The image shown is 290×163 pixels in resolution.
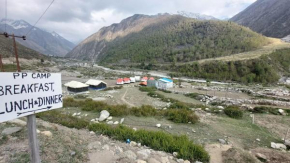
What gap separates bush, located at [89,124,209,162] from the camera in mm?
5486

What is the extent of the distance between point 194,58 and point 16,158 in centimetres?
7968

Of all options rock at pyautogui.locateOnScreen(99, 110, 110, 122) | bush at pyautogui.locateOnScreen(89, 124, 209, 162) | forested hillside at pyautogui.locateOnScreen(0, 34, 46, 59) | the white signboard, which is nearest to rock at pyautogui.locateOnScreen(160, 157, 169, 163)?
bush at pyautogui.locateOnScreen(89, 124, 209, 162)

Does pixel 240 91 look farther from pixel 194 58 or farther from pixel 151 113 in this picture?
pixel 194 58

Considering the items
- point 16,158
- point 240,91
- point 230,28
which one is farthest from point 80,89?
point 230,28

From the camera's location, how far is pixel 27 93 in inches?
96.7

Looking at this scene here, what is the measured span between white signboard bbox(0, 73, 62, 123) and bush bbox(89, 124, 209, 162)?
13.6 ft

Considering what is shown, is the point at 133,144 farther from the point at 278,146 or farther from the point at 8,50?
the point at 8,50

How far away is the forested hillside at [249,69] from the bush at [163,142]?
44.2 m

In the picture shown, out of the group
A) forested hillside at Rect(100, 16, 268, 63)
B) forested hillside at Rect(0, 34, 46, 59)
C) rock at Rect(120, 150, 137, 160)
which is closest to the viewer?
rock at Rect(120, 150, 137, 160)

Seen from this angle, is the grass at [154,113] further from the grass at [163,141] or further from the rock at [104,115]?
the grass at [163,141]

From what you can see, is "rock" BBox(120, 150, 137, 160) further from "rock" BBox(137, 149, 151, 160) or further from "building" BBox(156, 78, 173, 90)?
"building" BBox(156, 78, 173, 90)

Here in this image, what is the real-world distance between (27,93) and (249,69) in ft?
181

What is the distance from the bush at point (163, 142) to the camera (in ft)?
18.0

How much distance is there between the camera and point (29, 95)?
2482 millimetres
